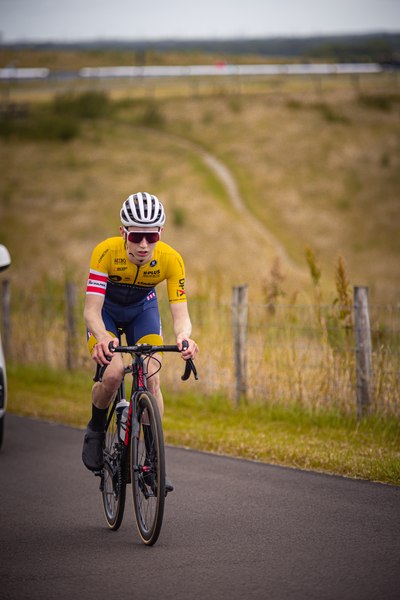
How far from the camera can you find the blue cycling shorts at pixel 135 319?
16.6 feet

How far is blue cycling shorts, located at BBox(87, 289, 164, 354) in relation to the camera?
200 inches

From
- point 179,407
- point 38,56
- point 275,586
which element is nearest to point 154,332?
point 275,586

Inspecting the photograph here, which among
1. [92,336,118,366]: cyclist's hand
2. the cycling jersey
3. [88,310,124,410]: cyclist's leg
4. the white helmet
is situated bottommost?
[88,310,124,410]: cyclist's leg

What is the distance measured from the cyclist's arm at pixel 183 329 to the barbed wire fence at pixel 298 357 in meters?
3.15

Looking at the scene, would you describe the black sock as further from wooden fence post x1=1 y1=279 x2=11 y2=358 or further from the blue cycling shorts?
wooden fence post x1=1 y1=279 x2=11 y2=358

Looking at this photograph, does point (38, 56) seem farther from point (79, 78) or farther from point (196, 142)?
point (196, 142)

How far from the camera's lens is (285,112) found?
49.2 meters

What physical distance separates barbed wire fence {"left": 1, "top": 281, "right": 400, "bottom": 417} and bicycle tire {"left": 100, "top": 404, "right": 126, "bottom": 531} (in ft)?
11.7

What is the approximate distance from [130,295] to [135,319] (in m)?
0.23

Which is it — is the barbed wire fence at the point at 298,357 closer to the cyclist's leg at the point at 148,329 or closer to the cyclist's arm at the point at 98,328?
the cyclist's leg at the point at 148,329

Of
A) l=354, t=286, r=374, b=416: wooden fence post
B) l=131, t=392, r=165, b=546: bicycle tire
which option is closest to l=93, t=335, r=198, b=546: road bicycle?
→ l=131, t=392, r=165, b=546: bicycle tire

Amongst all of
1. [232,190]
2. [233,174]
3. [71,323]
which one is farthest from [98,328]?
[233,174]

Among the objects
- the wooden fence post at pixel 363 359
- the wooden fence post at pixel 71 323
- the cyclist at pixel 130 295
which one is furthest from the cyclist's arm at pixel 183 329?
the wooden fence post at pixel 71 323

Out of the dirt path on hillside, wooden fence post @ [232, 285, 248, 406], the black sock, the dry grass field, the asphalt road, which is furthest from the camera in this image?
the dirt path on hillside
